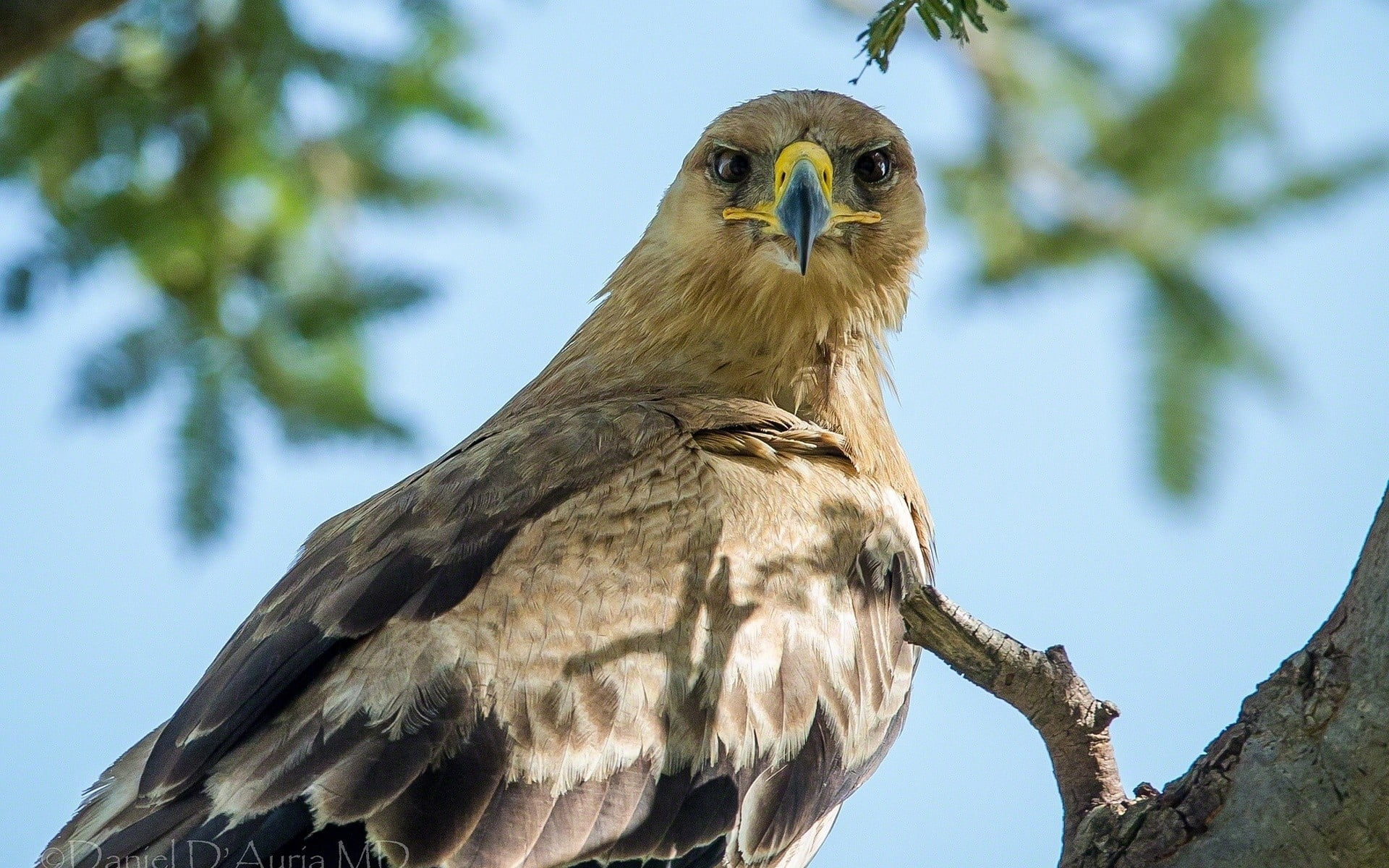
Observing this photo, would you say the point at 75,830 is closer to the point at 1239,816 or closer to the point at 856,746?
the point at 856,746

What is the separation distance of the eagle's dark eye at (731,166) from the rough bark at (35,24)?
215cm

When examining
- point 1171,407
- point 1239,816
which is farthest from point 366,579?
point 1171,407

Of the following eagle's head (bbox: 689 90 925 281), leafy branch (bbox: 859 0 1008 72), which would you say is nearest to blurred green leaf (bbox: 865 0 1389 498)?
eagle's head (bbox: 689 90 925 281)

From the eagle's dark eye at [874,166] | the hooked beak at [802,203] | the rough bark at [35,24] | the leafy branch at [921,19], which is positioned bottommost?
the leafy branch at [921,19]

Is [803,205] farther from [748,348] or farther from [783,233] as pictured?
[748,348]

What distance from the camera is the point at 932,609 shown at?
311 cm

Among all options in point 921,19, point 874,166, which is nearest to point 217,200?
point 874,166

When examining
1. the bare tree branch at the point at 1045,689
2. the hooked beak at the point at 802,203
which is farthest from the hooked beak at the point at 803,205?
the bare tree branch at the point at 1045,689

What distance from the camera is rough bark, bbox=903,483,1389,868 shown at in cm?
275

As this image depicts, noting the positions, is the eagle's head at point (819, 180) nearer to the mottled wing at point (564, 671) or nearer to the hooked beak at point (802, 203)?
the hooked beak at point (802, 203)

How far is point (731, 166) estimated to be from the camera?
534 centimetres

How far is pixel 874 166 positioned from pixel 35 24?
2855mm

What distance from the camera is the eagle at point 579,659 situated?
3680mm

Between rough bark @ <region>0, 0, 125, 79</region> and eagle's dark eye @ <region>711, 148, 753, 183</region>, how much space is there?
2.15 metres
